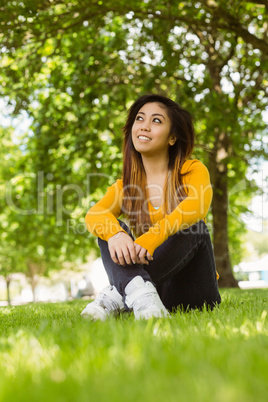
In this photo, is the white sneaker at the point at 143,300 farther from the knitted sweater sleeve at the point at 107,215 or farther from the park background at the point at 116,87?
the park background at the point at 116,87

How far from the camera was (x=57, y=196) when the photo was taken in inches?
535

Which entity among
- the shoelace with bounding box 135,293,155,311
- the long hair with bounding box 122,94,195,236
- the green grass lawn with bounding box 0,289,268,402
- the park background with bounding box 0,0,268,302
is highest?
the park background with bounding box 0,0,268,302

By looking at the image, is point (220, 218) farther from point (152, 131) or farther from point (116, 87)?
point (152, 131)

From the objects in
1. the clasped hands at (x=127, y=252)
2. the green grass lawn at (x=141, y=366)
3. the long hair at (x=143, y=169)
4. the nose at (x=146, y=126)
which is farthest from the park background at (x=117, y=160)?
the nose at (x=146, y=126)

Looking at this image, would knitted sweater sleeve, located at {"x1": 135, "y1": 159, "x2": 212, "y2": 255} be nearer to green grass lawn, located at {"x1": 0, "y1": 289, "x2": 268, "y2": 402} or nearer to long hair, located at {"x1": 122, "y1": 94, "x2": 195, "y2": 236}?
long hair, located at {"x1": 122, "y1": 94, "x2": 195, "y2": 236}

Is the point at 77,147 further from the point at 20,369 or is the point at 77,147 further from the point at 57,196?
the point at 20,369

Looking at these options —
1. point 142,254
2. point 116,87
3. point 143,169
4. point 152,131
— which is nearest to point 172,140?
point 152,131

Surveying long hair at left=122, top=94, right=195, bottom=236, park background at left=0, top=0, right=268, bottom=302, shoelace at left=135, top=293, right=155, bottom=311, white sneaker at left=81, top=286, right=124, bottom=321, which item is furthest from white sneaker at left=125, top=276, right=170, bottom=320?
park background at left=0, top=0, right=268, bottom=302

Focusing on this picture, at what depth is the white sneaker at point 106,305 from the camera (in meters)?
2.86

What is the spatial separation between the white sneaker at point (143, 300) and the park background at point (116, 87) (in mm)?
5881

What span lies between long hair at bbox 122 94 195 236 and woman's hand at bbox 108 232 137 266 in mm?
699

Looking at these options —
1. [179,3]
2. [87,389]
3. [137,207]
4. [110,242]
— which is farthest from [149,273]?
[179,3]

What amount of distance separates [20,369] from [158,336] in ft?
2.17

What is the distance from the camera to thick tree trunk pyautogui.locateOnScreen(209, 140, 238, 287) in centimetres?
1152
